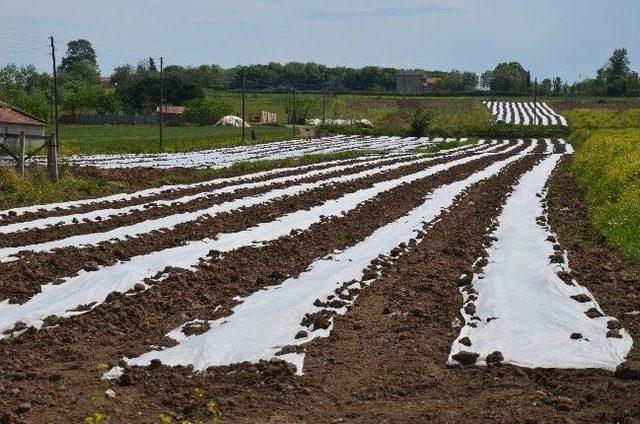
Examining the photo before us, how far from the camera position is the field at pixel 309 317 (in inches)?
228

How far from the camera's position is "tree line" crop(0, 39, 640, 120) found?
91.1 meters

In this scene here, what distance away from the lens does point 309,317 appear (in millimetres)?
8000

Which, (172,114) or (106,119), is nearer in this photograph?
(106,119)

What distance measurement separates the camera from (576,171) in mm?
27906

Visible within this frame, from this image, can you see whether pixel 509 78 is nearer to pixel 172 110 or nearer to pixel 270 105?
pixel 270 105

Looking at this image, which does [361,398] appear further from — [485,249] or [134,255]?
[485,249]

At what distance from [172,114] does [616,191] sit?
7830 cm

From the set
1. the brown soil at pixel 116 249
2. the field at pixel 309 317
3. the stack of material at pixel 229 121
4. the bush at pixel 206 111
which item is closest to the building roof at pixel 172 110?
the bush at pixel 206 111

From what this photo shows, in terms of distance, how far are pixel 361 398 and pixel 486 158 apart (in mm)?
32655

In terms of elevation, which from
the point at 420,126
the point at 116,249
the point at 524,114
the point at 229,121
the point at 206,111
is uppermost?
the point at 116,249

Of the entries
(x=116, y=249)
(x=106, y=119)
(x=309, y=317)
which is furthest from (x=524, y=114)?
(x=309, y=317)

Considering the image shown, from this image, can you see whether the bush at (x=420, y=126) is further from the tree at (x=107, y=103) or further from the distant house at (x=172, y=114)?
the tree at (x=107, y=103)

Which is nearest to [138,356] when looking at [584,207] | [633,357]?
[633,357]

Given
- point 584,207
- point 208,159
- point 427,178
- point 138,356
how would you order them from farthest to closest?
point 208,159 < point 427,178 < point 584,207 < point 138,356
